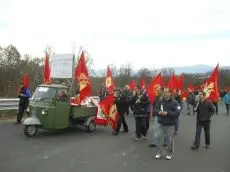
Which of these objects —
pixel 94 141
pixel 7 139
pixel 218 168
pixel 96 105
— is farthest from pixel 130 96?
pixel 218 168

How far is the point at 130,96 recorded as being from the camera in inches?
601

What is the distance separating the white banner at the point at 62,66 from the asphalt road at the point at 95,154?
4.62 metres

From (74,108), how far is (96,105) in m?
1.52

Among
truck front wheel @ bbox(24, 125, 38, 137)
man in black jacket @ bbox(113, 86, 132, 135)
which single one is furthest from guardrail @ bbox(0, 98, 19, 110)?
man in black jacket @ bbox(113, 86, 132, 135)

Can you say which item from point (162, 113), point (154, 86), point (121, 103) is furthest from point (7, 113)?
point (162, 113)

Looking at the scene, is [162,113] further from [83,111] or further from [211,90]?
[83,111]

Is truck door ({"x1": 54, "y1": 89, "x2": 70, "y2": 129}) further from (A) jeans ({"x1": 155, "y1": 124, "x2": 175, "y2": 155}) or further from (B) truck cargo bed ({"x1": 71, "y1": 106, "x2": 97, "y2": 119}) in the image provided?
(A) jeans ({"x1": 155, "y1": 124, "x2": 175, "y2": 155})

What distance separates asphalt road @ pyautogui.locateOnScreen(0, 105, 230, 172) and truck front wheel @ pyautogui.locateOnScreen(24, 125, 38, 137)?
0.61 feet

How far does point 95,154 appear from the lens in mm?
Result: 10812

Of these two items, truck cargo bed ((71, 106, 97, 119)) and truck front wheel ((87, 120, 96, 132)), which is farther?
truck front wheel ((87, 120, 96, 132))

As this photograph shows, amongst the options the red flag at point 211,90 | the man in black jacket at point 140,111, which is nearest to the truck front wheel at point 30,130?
the man in black jacket at point 140,111

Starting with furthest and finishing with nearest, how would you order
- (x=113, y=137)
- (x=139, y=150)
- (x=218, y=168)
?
(x=113, y=137) → (x=139, y=150) → (x=218, y=168)

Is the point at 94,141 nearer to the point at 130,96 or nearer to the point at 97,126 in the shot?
the point at 130,96

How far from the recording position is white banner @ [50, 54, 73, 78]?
62.5ft
